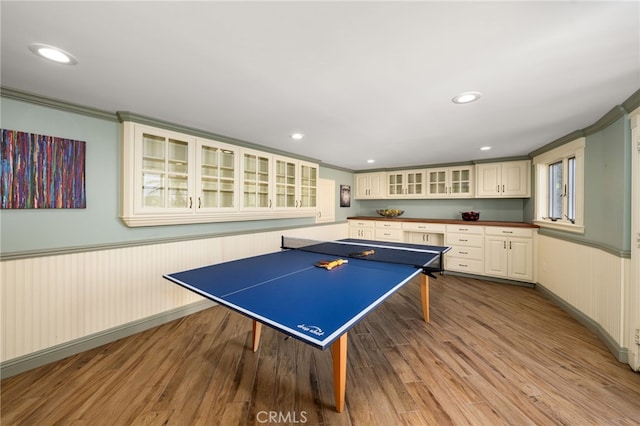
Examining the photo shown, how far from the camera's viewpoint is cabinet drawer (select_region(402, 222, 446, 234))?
4824mm

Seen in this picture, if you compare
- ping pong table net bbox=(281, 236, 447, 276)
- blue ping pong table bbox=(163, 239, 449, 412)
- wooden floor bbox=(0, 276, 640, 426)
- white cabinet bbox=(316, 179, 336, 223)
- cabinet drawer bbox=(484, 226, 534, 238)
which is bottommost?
wooden floor bbox=(0, 276, 640, 426)

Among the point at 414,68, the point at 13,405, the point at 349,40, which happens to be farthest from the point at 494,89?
the point at 13,405

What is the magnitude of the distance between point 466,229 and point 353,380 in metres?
3.75

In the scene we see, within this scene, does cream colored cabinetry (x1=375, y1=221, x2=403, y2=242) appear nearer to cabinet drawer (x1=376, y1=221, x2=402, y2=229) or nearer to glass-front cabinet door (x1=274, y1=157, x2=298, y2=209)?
cabinet drawer (x1=376, y1=221, x2=402, y2=229)

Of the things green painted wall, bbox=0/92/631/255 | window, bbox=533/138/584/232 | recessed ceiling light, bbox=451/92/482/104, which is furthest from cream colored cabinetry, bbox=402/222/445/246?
recessed ceiling light, bbox=451/92/482/104

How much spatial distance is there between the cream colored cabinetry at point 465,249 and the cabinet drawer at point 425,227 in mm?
133

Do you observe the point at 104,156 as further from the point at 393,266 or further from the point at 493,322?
the point at 493,322

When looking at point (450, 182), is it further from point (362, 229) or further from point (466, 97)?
point (466, 97)

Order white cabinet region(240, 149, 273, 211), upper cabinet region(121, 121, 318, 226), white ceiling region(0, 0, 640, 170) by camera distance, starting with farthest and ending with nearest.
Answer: white cabinet region(240, 149, 273, 211), upper cabinet region(121, 121, 318, 226), white ceiling region(0, 0, 640, 170)

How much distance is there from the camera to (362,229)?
574 cm

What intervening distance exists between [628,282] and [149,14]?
3.82 m

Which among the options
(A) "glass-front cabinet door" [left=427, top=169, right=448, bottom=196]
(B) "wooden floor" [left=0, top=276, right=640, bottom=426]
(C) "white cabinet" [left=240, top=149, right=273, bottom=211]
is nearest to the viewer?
(B) "wooden floor" [left=0, top=276, right=640, bottom=426]

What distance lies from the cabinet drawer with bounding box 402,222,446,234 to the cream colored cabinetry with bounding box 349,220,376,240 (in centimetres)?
72

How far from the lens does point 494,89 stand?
1.83 meters
